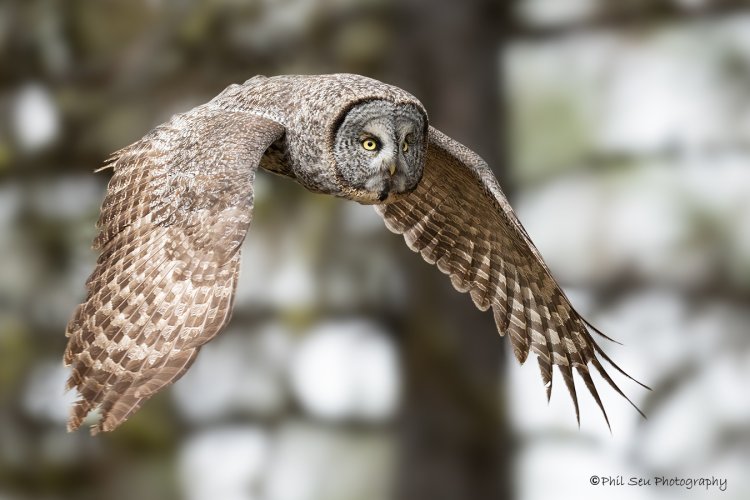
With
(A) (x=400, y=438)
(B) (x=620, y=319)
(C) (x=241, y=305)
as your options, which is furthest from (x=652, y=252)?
(C) (x=241, y=305)

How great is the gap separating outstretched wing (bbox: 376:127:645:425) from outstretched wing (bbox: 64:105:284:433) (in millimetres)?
616

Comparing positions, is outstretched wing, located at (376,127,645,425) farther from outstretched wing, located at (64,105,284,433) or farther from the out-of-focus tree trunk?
the out-of-focus tree trunk

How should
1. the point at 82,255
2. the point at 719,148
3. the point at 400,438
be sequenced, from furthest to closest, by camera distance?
the point at 82,255 < the point at 400,438 < the point at 719,148

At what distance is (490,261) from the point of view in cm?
292

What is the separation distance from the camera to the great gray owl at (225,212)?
205 centimetres

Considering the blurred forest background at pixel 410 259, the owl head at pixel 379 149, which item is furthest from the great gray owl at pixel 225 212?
the blurred forest background at pixel 410 259

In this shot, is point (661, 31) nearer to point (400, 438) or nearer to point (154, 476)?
point (400, 438)

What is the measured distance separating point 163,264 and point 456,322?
9.44ft

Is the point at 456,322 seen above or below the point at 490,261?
above

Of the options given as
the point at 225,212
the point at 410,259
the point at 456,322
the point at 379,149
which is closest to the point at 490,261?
the point at 379,149

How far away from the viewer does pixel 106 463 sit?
5.40 meters

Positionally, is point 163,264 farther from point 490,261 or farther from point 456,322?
point 456,322

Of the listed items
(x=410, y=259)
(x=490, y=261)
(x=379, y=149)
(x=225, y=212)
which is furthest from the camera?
(x=410, y=259)

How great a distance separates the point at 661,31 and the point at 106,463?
130 inches
